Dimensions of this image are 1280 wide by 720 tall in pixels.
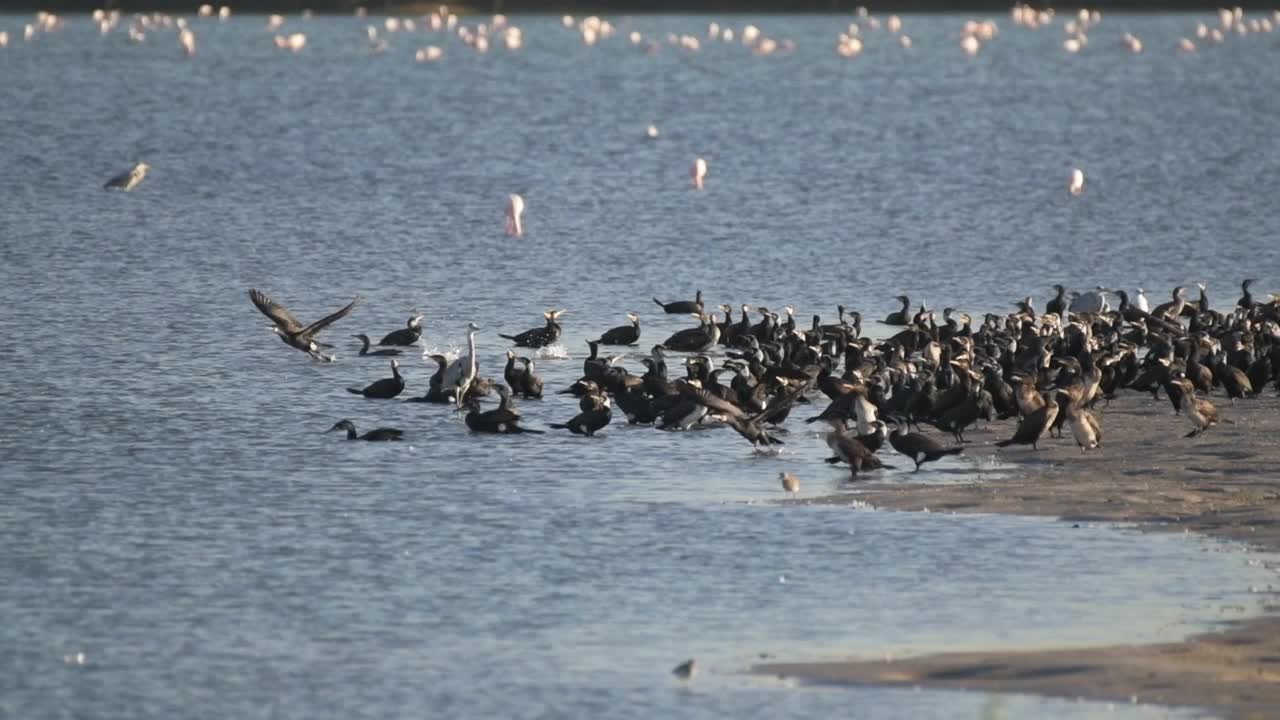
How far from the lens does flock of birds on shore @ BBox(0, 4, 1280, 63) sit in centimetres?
13775

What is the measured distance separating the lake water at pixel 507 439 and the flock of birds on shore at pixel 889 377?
0.43 meters

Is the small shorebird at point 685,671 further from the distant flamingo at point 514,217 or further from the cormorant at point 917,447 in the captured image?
the distant flamingo at point 514,217

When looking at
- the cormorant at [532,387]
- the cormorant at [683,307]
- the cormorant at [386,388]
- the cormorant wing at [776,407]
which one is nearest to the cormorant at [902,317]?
the cormorant at [683,307]

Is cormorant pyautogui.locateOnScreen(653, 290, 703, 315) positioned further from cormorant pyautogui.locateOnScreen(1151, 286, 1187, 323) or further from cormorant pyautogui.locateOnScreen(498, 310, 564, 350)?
cormorant pyautogui.locateOnScreen(1151, 286, 1187, 323)

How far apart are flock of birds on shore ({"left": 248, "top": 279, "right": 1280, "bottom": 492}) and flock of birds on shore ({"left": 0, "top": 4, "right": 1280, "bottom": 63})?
330ft

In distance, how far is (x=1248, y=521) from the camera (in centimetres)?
2069

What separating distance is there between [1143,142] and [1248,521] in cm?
5773

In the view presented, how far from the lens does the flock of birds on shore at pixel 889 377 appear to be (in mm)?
24891

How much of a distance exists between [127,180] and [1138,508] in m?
41.9

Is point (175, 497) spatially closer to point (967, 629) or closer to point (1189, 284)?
point (967, 629)

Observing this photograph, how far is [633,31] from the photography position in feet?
545

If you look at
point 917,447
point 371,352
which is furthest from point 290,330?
point 917,447

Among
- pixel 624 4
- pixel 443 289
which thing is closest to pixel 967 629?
pixel 443 289

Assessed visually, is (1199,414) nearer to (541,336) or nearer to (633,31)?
(541,336)
